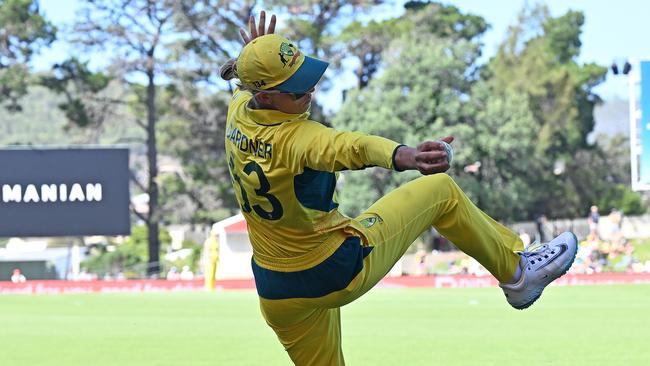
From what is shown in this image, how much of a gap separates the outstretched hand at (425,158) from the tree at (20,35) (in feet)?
130

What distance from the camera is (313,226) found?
18.3ft

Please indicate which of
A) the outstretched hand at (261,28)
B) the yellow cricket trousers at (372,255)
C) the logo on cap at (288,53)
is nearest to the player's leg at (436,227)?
the yellow cricket trousers at (372,255)

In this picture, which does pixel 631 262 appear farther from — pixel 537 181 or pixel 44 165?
pixel 537 181

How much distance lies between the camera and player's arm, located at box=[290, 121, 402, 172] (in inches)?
189

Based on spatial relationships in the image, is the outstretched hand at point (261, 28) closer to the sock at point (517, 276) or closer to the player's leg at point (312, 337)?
the player's leg at point (312, 337)

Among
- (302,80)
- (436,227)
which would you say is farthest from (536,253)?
(302,80)

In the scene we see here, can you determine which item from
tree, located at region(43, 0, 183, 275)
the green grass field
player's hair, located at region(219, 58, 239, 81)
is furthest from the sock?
tree, located at region(43, 0, 183, 275)

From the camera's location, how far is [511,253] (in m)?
6.11

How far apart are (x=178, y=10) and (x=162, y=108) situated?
13.1 ft

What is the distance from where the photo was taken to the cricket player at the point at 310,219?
17.7 ft

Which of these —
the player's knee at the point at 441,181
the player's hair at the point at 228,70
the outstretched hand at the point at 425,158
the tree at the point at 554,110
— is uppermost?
the outstretched hand at the point at 425,158

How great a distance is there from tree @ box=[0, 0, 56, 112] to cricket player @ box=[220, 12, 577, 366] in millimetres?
38195

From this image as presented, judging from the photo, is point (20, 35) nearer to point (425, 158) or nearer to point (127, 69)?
point (127, 69)

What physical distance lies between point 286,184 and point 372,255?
0.64m
